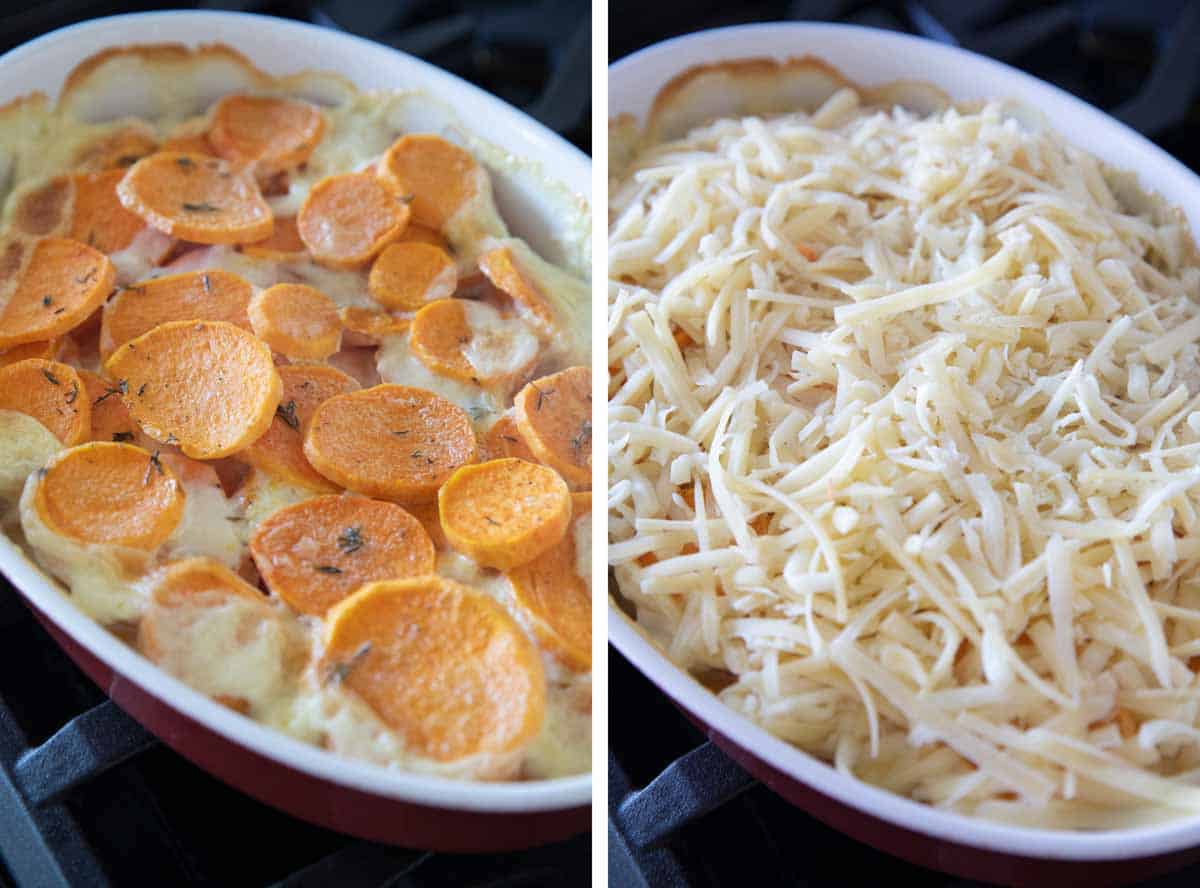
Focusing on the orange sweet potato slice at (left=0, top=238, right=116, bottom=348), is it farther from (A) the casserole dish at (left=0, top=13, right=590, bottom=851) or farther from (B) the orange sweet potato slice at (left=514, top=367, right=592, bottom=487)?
(B) the orange sweet potato slice at (left=514, top=367, right=592, bottom=487)

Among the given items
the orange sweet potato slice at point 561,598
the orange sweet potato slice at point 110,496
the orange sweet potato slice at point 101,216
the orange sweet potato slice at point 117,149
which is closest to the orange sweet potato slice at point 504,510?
the orange sweet potato slice at point 561,598

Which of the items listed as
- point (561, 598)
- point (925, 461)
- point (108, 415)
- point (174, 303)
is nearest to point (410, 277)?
point (174, 303)

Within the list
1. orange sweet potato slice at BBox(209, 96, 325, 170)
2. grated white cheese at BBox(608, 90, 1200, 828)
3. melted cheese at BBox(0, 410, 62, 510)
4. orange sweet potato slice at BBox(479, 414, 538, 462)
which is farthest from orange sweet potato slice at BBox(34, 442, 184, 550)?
orange sweet potato slice at BBox(209, 96, 325, 170)

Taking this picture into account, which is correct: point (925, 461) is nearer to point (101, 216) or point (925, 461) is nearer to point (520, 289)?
point (520, 289)

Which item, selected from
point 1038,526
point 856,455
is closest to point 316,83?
point 856,455

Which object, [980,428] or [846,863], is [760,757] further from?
[980,428]
